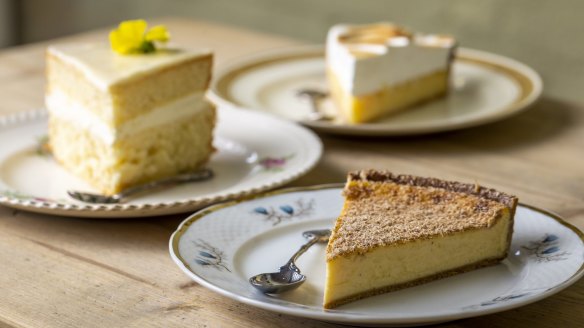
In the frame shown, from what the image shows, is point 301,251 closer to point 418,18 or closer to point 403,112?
point 403,112

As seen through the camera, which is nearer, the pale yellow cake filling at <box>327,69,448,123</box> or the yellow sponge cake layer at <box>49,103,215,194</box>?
the yellow sponge cake layer at <box>49,103,215,194</box>

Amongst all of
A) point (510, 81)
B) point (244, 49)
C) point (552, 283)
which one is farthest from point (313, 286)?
point (244, 49)

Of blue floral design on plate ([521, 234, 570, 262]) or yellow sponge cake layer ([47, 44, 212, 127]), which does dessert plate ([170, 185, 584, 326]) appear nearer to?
blue floral design on plate ([521, 234, 570, 262])

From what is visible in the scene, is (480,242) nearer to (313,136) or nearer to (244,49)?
(313,136)

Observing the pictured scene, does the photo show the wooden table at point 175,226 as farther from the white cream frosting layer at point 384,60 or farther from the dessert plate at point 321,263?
the white cream frosting layer at point 384,60

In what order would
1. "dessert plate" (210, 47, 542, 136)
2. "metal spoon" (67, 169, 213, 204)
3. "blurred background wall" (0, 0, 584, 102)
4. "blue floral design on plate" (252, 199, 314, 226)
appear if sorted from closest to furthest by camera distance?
1. "blue floral design on plate" (252, 199, 314, 226)
2. "metal spoon" (67, 169, 213, 204)
3. "dessert plate" (210, 47, 542, 136)
4. "blurred background wall" (0, 0, 584, 102)

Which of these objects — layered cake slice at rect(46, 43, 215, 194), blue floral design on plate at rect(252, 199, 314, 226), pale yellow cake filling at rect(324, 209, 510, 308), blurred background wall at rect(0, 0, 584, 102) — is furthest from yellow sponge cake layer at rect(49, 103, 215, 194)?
blurred background wall at rect(0, 0, 584, 102)
